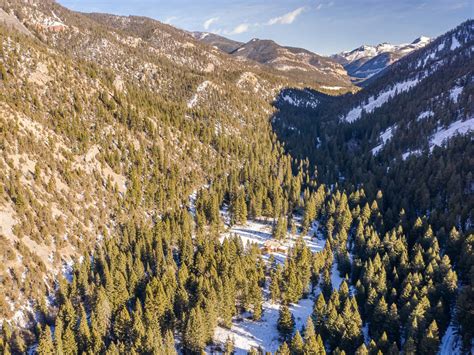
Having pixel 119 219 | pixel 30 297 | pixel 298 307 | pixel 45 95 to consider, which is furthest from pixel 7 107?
pixel 298 307

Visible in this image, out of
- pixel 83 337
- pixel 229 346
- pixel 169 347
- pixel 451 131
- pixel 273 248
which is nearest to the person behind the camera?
pixel 169 347

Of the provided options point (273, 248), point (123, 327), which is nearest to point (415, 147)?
point (273, 248)

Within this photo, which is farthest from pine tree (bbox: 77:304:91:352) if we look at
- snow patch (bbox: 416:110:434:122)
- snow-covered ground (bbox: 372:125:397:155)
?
snow patch (bbox: 416:110:434:122)

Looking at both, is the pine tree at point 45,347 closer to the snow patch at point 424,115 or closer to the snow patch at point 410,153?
the snow patch at point 410,153

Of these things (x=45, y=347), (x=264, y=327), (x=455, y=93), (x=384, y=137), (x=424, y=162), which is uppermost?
(x=455, y=93)

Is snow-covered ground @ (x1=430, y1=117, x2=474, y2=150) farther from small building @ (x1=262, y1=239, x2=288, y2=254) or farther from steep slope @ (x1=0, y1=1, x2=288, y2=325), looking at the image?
Result: small building @ (x1=262, y1=239, x2=288, y2=254)

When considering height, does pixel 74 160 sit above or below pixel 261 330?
above

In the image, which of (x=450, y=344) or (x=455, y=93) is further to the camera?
(x=455, y=93)

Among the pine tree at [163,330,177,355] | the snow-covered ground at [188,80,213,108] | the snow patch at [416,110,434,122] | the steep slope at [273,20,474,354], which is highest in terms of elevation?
the snow-covered ground at [188,80,213,108]

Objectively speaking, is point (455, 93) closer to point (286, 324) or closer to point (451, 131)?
point (451, 131)
